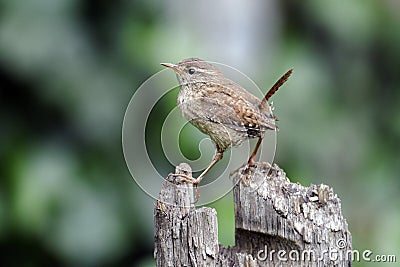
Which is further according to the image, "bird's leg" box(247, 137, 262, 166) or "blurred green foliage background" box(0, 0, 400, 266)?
"blurred green foliage background" box(0, 0, 400, 266)

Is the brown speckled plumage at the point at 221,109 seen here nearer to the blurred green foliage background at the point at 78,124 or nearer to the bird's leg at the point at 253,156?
the bird's leg at the point at 253,156

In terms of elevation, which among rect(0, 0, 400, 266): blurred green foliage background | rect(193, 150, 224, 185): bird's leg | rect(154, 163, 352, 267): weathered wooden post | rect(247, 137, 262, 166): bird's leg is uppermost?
rect(0, 0, 400, 266): blurred green foliage background

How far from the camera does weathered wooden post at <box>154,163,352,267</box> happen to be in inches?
96.9

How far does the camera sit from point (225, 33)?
16.5ft

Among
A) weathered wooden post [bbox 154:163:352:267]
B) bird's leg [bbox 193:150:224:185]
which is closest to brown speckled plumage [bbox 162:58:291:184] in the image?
bird's leg [bbox 193:150:224:185]

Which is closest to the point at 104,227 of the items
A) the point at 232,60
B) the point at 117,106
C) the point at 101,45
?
the point at 117,106

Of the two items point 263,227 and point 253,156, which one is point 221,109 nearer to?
point 253,156

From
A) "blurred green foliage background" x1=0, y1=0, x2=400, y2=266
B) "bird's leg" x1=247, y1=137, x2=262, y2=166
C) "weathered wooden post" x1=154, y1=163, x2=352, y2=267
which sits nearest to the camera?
"weathered wooden post" x1=154, y1=163, x2=352, y2=267

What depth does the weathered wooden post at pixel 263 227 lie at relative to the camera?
96.9 inches

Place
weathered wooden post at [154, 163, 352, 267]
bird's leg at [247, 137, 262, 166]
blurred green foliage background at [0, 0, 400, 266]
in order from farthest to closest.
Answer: blurred green foliage background at [0, 0, 400, 266] → bird's leg at [247, 137, 262, 166] → weathered wooden post at [154, 163, 352, 267]

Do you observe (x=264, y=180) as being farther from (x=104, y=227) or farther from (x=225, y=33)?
(x=225, y=33)

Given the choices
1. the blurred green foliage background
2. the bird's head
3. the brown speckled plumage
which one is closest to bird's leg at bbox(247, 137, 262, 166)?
the brown speckled plumage

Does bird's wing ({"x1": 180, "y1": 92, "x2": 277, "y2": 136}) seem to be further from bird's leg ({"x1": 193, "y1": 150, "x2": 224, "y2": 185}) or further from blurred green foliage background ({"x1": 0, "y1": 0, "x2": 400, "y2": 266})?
blurred green foliage background ({"x1": 0, "y1": 0, "x2": 400, "y2": 266})

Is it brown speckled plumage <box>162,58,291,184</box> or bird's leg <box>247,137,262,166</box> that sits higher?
brown speckled plumage <box>162,58,291,184</box>
